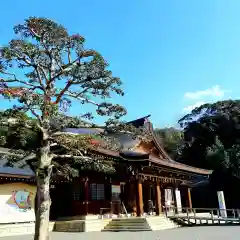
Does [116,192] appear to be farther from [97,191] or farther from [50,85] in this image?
[50,85]

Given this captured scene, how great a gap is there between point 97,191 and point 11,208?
5723 millimetres

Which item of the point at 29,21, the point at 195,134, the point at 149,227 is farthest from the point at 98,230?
the point at 195,134

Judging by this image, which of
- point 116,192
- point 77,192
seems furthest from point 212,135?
point 77,192

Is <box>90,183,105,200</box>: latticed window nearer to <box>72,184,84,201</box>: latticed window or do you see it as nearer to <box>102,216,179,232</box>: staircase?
<box>72,184,84,201</box>: latticed window

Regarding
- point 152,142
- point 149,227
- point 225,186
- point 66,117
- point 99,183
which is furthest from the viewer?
point 225,186

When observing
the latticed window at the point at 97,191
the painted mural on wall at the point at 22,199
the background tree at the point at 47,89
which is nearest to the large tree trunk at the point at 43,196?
the background tree at the point at 47,89

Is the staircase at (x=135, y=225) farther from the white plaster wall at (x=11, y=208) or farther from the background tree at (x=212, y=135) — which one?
the background tree at (x=212, y=135)

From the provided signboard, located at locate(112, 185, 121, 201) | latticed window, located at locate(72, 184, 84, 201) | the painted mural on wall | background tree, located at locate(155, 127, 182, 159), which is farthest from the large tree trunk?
background tree, located at locate(155, 127, 182, 159)

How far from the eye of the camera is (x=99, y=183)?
70.3ft

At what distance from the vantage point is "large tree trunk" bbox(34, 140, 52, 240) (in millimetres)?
9352

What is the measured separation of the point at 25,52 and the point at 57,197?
13316 millimetres

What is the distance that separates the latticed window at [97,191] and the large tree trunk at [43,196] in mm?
11341

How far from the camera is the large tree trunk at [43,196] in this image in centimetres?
935

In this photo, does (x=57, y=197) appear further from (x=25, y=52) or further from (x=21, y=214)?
(x=25, y=52)
